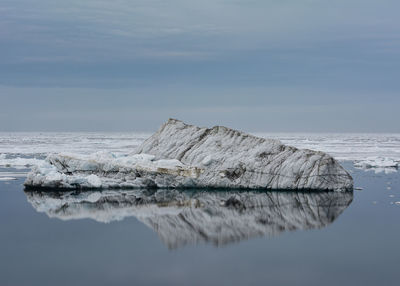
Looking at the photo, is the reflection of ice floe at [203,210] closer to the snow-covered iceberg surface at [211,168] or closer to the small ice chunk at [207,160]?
the snow-covered iceberg surface at [211,168]

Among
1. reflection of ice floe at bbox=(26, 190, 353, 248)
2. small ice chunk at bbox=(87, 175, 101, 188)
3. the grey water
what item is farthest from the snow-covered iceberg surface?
the grey water

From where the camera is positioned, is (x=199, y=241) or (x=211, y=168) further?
(x=211, y=168)

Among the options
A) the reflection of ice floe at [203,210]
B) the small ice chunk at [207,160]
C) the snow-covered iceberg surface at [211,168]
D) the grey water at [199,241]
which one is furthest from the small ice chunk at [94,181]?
the small ice chunk at [207,160]

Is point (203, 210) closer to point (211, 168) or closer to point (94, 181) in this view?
point (211, 168)

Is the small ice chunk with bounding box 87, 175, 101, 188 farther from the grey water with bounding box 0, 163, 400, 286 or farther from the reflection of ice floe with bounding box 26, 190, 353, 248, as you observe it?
the grey water with bounding box 0, 163, 400, 286

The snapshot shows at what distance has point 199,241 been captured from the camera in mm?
9094

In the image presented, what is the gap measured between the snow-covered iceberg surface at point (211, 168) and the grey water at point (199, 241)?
43.1 inches

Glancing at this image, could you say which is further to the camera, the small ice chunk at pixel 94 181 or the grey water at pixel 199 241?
the small ice chunk at pixel 94 181

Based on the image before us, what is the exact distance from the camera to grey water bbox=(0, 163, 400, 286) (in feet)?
23.3

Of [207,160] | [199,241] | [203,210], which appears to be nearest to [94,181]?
[207,160]

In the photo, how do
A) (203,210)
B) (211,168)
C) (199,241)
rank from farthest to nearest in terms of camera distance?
1. (211,168)
2. (203,210)
3. (199,241)

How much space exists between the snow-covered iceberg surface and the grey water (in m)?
1.09

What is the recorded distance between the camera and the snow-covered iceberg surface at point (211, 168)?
50.3 ft

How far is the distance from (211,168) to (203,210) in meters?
3.85
